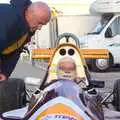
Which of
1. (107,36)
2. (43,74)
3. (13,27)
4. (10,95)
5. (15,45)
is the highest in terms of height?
(13,27)

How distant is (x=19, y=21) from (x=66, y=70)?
105 centimetres

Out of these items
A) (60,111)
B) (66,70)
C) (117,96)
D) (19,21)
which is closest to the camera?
(60,111)

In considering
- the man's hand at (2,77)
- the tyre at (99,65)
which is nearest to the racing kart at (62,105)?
the man's hand at (2,77)

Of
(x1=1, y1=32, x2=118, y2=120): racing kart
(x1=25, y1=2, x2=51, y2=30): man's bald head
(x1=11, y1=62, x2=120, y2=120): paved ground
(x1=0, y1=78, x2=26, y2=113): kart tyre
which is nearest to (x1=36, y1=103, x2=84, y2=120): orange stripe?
(x1=1, y1=32, x2=118, y2=120): racing kart

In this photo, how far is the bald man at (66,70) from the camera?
319 inches

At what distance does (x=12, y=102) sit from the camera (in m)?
8.49

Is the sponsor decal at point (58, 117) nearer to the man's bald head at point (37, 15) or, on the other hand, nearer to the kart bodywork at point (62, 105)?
the kart bodywork at point (62, 105)

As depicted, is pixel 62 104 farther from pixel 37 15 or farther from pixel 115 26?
pixel 115 26

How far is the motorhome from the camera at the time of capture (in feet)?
70.5

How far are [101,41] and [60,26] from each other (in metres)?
4.80

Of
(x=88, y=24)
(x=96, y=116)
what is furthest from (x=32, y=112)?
(x=88, y=24)

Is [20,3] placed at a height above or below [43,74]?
above

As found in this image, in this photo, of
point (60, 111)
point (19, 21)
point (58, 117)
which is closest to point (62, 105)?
point (60, 111)

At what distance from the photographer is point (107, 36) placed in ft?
73.7
